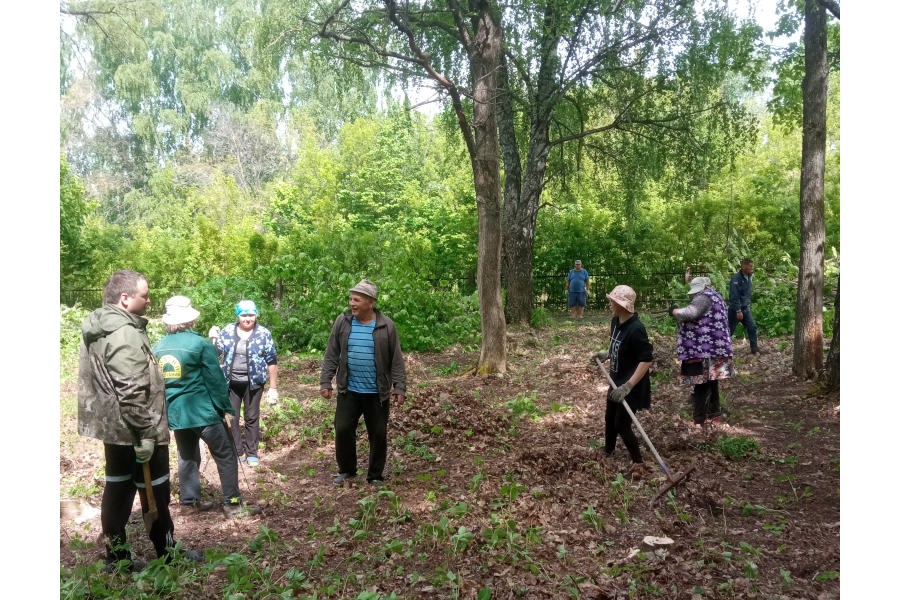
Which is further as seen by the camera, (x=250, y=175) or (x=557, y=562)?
(x=250, y=175)

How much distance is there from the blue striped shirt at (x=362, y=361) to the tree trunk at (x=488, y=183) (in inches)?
177

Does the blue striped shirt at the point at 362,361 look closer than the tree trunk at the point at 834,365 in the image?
Yes

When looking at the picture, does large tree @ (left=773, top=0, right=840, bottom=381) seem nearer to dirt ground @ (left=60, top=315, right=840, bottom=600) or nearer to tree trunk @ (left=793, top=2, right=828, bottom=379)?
tree trunk @ (left=793, top=2, right=828, bottom=379)

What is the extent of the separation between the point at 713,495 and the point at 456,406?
3.74 metres

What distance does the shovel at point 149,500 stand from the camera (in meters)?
3.88

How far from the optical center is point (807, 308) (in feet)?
30.0

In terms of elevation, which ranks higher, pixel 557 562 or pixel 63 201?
pixel 63 201

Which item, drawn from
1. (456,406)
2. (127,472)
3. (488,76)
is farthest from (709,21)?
(127,472)

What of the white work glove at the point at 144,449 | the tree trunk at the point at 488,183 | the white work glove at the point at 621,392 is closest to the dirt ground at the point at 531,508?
the white work glove at the point at 621,392

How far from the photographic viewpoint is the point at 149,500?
3.90 meters

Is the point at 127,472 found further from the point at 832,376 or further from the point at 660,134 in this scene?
the point at 660,134


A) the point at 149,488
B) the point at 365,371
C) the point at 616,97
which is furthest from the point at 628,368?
the point at 616,97

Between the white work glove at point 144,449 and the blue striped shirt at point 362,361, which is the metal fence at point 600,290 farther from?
the white work glove at point 144,449

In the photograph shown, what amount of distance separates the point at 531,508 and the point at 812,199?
20.9ft
